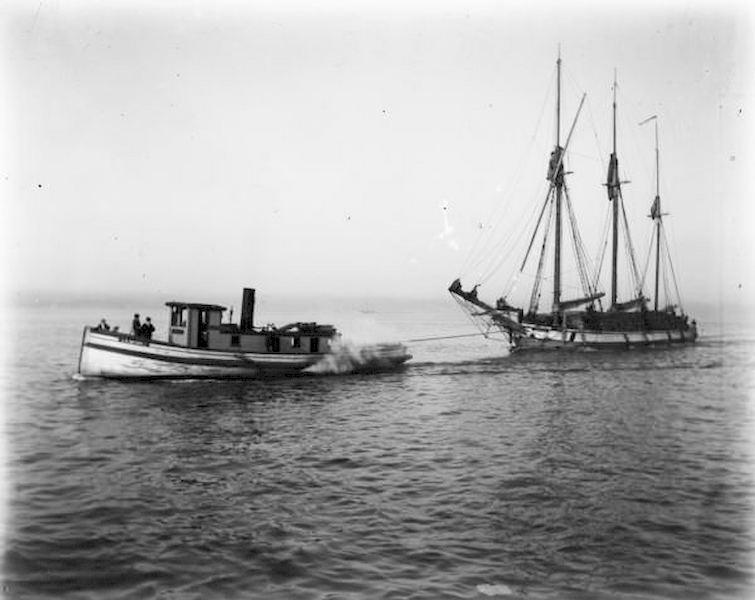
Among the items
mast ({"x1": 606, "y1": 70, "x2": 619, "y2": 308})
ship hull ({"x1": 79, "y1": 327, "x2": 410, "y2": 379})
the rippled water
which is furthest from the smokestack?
mast ({"x1": 606, "y1": 70, "x2": 619, "y2": 308})

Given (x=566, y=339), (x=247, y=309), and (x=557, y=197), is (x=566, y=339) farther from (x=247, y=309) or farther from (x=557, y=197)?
(x=247, y=309)

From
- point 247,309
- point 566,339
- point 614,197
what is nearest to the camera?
point 247,309

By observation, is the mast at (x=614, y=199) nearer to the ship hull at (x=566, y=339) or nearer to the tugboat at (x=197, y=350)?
the ship hull at (x=566, y=339)

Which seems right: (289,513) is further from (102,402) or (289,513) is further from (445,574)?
(102,402)

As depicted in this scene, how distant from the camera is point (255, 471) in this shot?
1684 centimetres

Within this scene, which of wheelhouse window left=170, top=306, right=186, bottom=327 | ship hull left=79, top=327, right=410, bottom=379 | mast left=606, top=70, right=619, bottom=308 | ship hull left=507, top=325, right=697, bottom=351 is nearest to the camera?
ship hull left=79, top=327, right=410, bottom=379

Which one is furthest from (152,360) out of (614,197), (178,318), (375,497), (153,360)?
(614,197)

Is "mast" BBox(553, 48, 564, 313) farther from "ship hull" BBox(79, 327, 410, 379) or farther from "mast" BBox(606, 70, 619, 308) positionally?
"ship hull" BBox(79, 327, 410, 379)

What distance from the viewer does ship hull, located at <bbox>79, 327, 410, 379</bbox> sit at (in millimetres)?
32531

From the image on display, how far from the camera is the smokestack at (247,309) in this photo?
36.3 metres

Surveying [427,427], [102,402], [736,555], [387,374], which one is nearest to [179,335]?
[102,402]

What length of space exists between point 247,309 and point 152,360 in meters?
6.65

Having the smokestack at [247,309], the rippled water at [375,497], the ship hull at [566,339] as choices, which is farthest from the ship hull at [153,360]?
the ship hull at [566,339]

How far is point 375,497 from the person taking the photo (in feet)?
47.9
